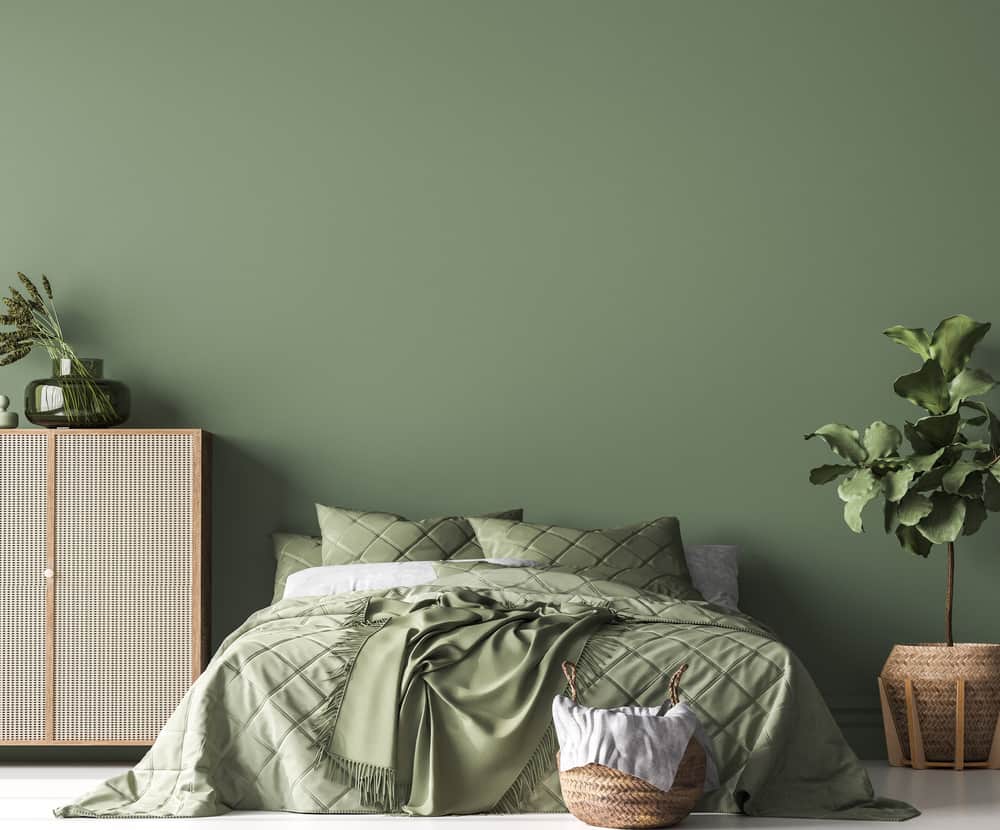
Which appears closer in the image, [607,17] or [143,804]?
[143,804]

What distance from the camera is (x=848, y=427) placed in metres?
5.35

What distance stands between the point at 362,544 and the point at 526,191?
1.73 m

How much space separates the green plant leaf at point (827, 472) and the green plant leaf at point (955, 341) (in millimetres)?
565

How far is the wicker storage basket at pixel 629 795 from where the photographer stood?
3.42m

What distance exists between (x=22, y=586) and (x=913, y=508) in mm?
3512

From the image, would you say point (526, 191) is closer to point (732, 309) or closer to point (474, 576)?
point (732, 309)

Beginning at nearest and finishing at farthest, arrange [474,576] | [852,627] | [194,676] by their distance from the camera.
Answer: [474,576] < [194,676] < [852,627]

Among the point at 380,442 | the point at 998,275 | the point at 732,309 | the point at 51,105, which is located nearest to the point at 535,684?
the point at 380,442

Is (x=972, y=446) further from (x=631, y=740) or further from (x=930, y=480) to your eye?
(x=631, y=740)

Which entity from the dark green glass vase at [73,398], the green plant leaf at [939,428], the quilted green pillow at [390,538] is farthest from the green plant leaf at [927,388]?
the dark green glass vase at [73,398]

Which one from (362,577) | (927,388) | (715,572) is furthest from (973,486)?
(362,577)

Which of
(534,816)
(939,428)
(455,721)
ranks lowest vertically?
(534,816)

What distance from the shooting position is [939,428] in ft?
16.5

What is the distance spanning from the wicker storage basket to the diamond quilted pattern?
171 cm
